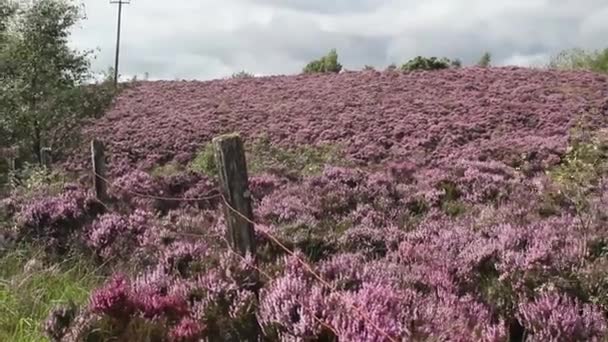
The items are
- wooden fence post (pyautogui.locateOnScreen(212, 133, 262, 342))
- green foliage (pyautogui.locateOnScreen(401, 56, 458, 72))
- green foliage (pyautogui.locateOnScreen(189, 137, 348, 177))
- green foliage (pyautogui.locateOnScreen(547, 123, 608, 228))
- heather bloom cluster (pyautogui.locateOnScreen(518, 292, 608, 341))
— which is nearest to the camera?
heather bloom cluster (pyautogui.locateOnScreen(518, 292, 608, 341))

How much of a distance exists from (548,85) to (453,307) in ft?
91.4

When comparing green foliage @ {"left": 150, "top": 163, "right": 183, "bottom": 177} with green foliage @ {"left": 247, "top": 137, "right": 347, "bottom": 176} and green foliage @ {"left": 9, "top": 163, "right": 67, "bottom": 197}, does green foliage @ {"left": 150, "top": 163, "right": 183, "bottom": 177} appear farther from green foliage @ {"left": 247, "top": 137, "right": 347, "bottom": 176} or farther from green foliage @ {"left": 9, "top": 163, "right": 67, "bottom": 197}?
green foliage @ {"left": 9, "top": 163, "right": 67, "bottom": 197}

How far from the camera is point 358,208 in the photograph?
43.9 ft

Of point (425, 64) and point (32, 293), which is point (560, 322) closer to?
point (32, 293)

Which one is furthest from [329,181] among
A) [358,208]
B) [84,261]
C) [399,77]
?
[399,77]

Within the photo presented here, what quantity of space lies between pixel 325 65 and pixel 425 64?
7395 millimetres

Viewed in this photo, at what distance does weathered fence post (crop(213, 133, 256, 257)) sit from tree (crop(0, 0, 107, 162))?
1137cm

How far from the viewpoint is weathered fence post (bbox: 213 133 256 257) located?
600 cm

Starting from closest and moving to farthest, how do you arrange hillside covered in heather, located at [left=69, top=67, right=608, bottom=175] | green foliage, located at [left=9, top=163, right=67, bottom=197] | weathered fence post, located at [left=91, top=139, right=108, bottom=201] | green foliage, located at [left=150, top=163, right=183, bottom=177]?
1. weathered fence post, located at [left=91, top=139, right=108, bottom=201]
2. green foliage, located at [left=9, top=163, right=67, bottom=197]
3. green foliage, located at [left=150, top=163, right=183, bottom=177]
4. hillside covered in heather, located at [left=69, top=67, right=608, bottom=175]

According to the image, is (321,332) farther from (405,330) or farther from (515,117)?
(515,117)

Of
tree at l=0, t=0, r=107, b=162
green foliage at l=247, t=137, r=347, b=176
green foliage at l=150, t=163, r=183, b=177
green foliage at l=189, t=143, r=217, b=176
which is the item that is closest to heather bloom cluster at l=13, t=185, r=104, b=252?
tree at l=0, t=0, r=107, b=162

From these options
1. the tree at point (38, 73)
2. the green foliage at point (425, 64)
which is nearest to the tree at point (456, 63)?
the green foliage at point (425, 64)

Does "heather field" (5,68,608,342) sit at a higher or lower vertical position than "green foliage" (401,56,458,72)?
lower

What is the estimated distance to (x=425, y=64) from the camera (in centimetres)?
3881
